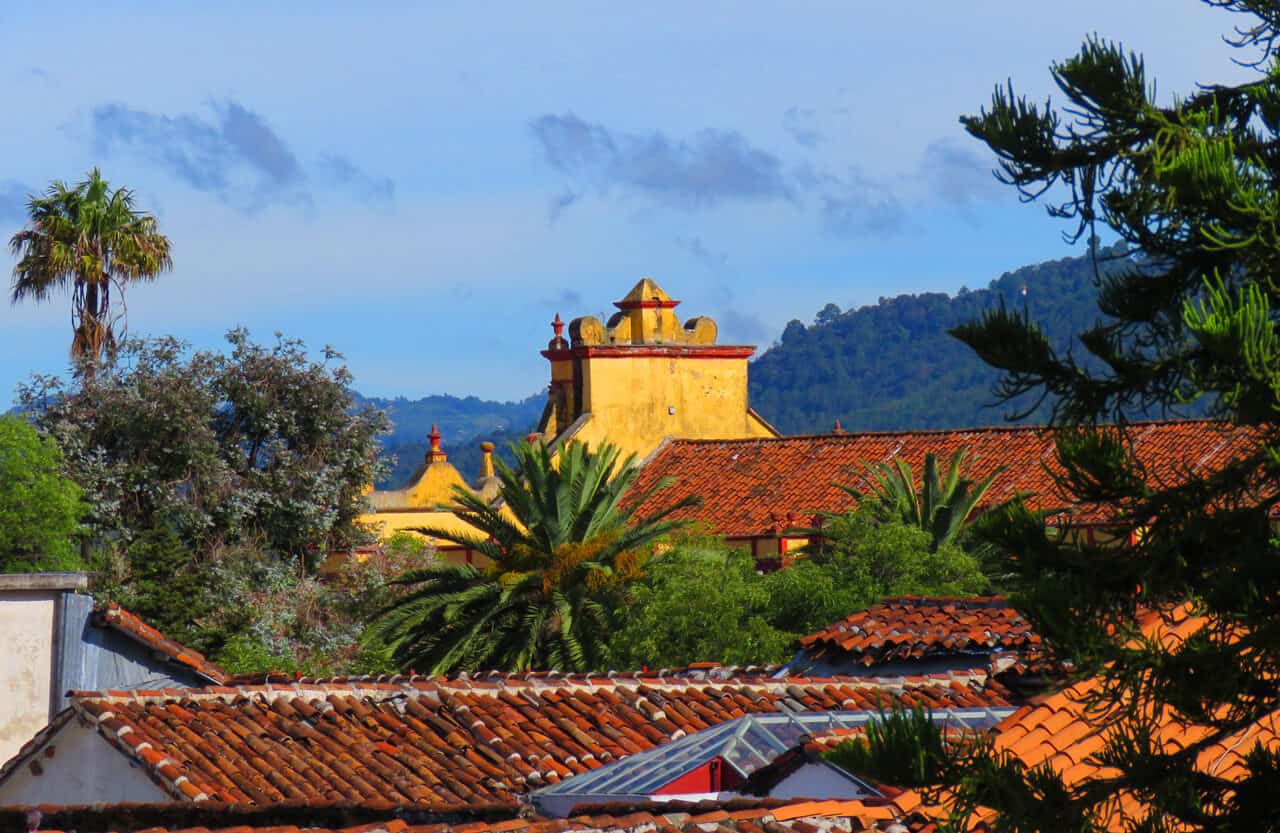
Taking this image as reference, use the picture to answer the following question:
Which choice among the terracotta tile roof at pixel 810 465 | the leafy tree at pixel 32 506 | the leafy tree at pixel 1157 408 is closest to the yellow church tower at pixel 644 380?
the terracotta tile roof at pixel 810 465

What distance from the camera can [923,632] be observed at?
17.9 metres

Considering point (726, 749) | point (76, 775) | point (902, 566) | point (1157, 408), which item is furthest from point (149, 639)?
point (1157, 408)

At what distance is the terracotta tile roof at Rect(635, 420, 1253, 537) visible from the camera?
33469mm

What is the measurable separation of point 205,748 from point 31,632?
12.8 ft

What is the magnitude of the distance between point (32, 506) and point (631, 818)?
25.1 metres

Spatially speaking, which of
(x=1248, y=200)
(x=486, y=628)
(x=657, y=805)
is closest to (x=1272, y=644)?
(x=1248, y=200)

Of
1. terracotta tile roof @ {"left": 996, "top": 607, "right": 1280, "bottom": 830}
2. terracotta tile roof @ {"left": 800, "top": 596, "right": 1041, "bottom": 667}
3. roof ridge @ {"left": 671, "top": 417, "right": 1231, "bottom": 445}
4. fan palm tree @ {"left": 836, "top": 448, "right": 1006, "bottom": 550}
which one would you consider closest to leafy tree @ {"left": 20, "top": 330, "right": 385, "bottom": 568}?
roof ridge @ {"left": 671, "top": 417, "right": 1231, "bottom": 445}

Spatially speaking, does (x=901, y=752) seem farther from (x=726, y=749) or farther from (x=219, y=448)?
(x=219, y=448)

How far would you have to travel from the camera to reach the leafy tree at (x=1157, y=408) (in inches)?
261

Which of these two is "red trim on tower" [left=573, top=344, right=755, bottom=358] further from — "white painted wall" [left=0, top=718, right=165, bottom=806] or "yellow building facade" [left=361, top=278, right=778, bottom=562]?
"white painted wall" [left=0, top=718, right=165, bottom=806]

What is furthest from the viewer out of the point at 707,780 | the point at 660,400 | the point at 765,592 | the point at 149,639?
the point at 660,400

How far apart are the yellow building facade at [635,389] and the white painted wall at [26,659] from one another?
911 inches

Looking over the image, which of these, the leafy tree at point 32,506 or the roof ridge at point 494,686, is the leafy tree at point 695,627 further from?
the leafy tree at point 32,506

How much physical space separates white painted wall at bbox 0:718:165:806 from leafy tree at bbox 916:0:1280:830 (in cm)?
918
